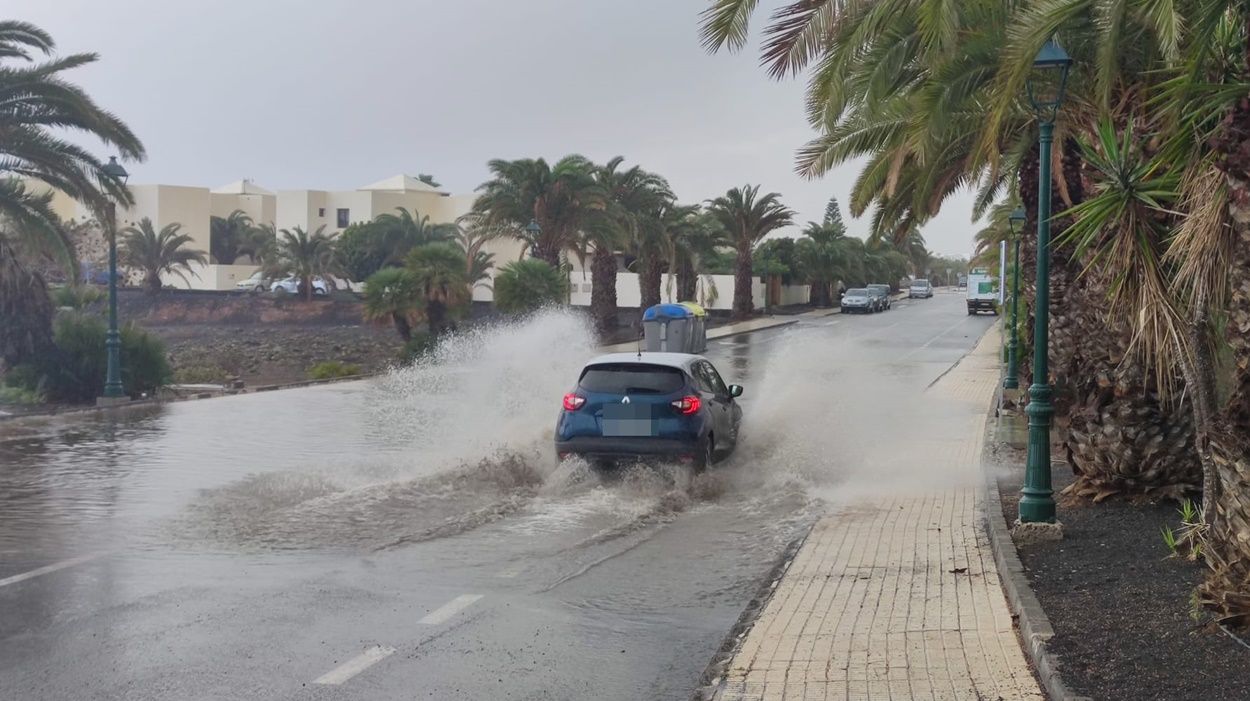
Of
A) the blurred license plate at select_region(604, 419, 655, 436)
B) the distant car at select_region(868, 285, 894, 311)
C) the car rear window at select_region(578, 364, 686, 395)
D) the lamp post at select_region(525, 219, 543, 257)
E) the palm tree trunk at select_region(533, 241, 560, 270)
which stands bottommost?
the blurred license plate at select_region(604, 419, 655, 436)

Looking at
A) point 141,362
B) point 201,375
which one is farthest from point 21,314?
point 201,375

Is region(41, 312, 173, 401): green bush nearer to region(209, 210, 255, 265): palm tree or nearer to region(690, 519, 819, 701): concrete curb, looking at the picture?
region(690, 519, 819, 701): concrete curb

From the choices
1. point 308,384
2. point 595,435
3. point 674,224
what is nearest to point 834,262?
point 674,224

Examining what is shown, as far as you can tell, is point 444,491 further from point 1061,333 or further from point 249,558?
point 1061,333

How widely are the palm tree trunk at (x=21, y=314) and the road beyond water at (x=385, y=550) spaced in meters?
7.49

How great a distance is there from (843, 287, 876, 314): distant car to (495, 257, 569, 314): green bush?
30025 millimetres

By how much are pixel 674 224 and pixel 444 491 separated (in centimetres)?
4440

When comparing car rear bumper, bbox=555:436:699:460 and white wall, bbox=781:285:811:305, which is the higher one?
white wall, bbox=781:285:811:305

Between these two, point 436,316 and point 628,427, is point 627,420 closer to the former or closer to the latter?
point 628,427

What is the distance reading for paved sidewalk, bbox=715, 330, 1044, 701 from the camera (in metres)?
6.23

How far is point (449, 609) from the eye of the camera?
8070 millimetres

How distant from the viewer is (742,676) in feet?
21.1

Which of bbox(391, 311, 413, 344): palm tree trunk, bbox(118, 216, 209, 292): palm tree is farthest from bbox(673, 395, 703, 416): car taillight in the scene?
bbox(118, 216, 209, 292): palm tree

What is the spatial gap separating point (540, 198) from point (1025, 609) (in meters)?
39.6
